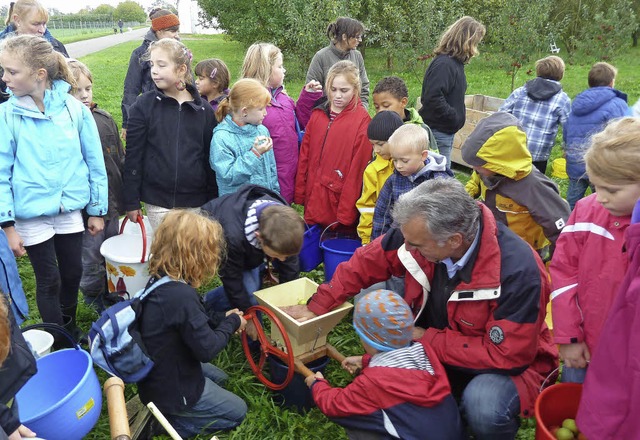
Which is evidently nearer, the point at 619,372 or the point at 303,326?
the point at 619,372

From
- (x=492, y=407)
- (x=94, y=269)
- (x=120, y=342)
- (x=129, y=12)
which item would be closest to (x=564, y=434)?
(x=492, y=407)

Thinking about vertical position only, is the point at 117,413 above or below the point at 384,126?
below

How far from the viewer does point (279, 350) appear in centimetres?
275

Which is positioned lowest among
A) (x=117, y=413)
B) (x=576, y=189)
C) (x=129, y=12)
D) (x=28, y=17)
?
(x=129, y=12)

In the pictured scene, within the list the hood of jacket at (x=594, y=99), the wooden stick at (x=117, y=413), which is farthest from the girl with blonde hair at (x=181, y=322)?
the hood of jacket at (x=594, y=99)

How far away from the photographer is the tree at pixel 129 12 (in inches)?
4135

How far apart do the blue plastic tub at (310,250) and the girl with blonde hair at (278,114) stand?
1.61 feet

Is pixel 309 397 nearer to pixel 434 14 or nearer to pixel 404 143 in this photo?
pixel 404 143

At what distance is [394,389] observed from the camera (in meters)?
2.20

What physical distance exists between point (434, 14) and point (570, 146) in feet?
35.5

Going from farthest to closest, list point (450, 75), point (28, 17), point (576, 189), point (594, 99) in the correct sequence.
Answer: point (576, 189) < point (594, 99) < point (450, 75) < point (28, 17)

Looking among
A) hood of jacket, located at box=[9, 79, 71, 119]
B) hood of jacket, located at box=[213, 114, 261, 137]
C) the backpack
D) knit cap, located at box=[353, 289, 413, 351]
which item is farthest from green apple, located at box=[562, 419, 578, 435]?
hood of jacket, located at box=[9, 79, 71, 119]

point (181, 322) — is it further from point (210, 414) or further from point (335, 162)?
point (335, 162)

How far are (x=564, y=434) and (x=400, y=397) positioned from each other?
2.17 feet
